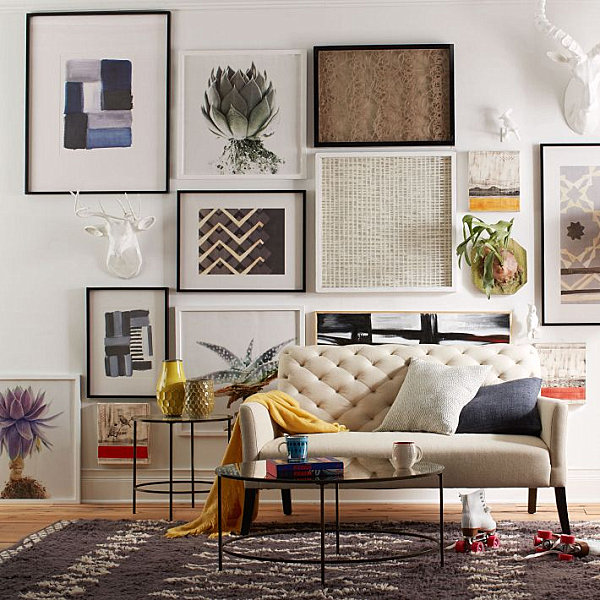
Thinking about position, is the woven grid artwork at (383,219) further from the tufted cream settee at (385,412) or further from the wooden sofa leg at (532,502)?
the wooden sofa leg at (532,502)

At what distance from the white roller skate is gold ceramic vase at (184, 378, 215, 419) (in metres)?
1.51

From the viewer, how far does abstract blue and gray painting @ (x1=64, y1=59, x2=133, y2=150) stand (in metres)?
5.21

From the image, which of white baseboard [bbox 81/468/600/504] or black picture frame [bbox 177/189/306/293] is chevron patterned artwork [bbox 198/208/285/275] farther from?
white baseboard [bbox 81/468/600/504]

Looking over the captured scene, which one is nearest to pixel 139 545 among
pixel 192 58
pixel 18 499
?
pixel 18 499

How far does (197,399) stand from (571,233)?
219 cm

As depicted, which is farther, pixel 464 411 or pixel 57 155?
pixel 57 155

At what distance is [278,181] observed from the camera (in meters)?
5.16

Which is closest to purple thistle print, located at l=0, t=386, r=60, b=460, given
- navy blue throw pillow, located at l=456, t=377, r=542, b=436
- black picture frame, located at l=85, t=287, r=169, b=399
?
black picture frame, located at l=85, t=287, r=169, b=399

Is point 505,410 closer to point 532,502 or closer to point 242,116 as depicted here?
point 532,502

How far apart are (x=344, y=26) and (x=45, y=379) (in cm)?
255

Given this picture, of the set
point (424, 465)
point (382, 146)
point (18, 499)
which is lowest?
point (18, 499)

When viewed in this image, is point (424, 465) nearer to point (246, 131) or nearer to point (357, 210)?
point (357, 210)

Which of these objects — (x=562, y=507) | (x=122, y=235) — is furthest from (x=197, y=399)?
(x=562, y=507)

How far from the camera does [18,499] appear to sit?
5105mm
